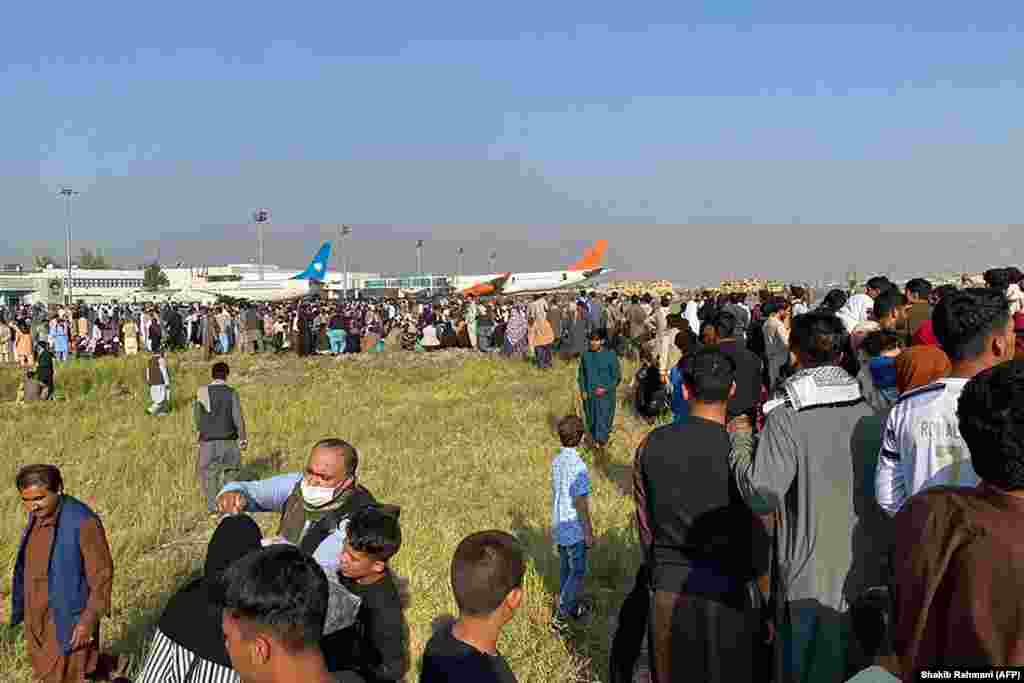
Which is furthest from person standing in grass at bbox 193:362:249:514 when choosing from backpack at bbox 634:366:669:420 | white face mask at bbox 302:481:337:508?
white face mask at bbox 302:481:337:508

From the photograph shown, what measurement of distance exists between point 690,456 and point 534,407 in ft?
35.5

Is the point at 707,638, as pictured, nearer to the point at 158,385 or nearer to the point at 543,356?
the point at 158,385

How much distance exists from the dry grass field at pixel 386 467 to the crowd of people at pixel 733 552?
62.3 inches

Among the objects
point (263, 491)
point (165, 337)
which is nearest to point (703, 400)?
point (263, 491)

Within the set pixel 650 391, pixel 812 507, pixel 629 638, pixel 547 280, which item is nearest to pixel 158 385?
pixel 650 391

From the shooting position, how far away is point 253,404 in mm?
15977

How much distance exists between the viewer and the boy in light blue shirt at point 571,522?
5.21 m

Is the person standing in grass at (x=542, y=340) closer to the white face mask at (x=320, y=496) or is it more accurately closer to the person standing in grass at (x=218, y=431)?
the person standing in grass at (x=218, y=431)

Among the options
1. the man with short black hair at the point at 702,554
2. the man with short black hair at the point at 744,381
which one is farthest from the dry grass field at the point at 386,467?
the man with short black hair at the point at 702,554

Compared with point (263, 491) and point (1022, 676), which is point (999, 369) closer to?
point (1022, 676)

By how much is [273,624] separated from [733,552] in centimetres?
Answer: 186

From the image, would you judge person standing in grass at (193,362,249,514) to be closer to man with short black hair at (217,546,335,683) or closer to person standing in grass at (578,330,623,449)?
person standing in grass at (578,330,623,449)

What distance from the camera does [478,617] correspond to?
257 centimetres

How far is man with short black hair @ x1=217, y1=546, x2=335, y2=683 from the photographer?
2127 mm
